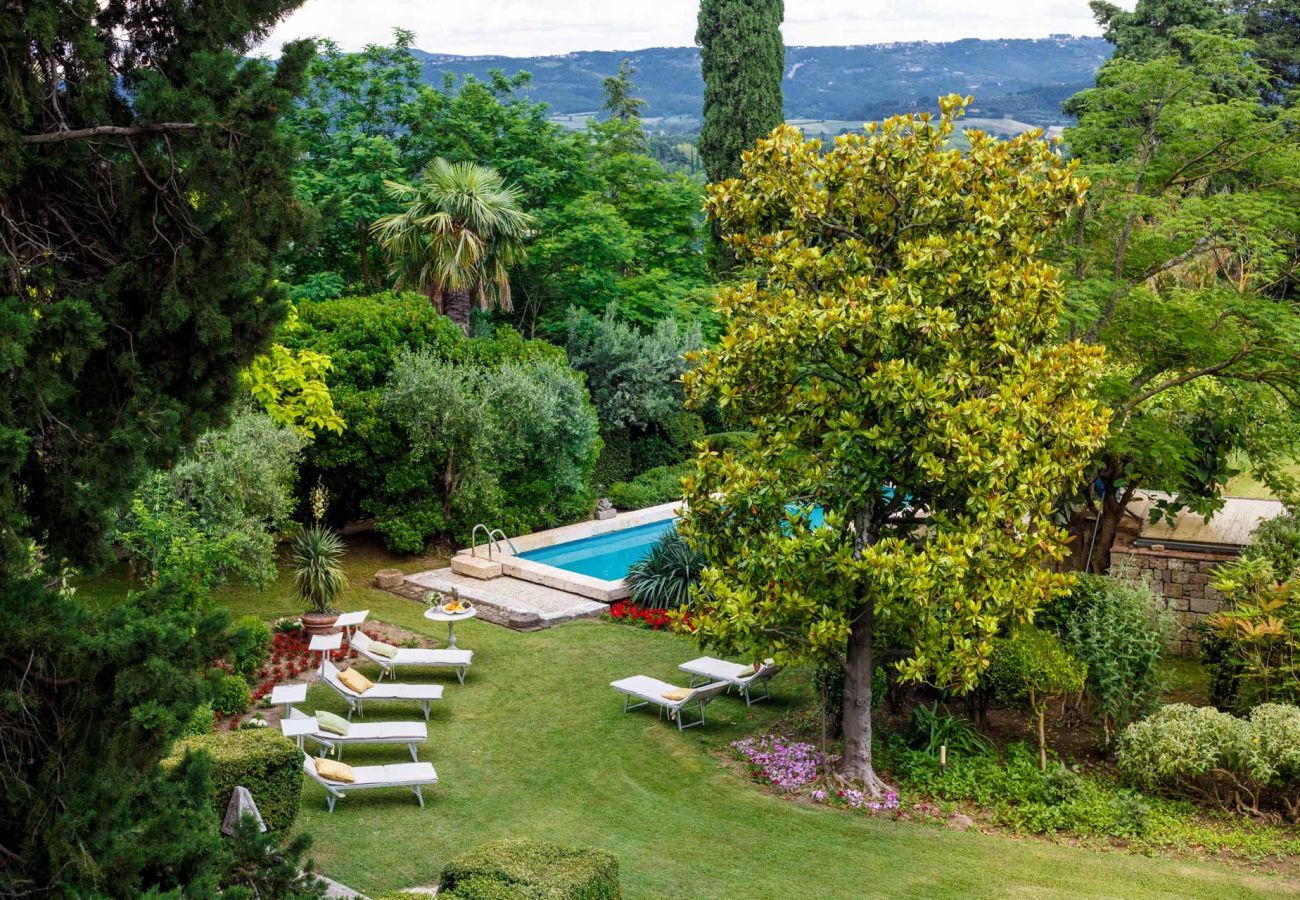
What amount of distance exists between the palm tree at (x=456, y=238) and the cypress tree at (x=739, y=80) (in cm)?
1180

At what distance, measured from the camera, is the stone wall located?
16.2 meters

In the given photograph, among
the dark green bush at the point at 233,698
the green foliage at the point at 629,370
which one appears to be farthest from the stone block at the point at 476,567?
the green foliage at the point at 629,370

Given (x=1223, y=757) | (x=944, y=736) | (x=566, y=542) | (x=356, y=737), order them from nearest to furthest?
(x=1223, y=757) < (x=356, y=737) < (x=944, y=736) < (x=566, y=542)

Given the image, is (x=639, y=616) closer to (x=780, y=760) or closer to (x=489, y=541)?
(x=489, y=541)

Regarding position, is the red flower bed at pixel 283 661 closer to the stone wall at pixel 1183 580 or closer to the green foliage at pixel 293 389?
the green foliage at pixel 293 389

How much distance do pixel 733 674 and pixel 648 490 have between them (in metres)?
11.2

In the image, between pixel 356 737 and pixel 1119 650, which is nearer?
pixel 356 737

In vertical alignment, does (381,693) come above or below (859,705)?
below

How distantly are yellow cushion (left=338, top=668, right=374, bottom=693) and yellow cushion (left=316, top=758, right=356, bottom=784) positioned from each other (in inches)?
95.5

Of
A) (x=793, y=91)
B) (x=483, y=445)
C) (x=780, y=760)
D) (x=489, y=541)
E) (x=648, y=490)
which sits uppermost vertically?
(x=793, y=91)

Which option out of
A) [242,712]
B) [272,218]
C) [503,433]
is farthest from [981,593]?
[503,433]

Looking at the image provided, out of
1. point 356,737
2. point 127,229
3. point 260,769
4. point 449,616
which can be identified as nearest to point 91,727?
point 127,229

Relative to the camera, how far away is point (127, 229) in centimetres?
607

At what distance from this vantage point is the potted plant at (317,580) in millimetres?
16078
